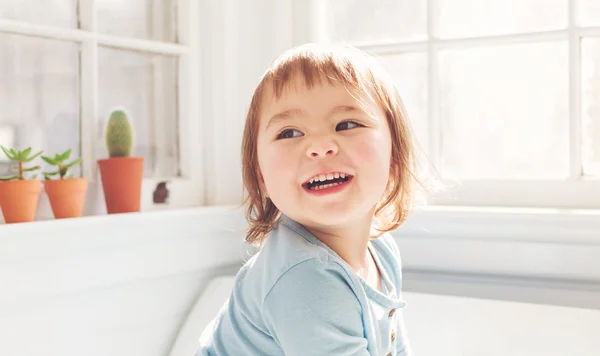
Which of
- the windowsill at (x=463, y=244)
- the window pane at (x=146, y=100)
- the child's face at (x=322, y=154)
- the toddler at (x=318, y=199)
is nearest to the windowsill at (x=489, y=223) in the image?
the windowsill at (x=463, y=244)

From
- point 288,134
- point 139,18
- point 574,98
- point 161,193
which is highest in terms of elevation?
point 139,18

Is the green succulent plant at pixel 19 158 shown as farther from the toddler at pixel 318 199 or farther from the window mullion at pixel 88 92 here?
the toddler at pixel 318 199

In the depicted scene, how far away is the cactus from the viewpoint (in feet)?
5.08

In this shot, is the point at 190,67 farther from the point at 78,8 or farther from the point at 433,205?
the point at 433,205

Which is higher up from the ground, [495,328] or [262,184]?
[262,184]

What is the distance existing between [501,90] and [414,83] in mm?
227

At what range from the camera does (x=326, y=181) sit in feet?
3.54

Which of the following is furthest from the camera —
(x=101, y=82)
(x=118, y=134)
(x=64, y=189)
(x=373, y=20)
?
(x=373, y=20)

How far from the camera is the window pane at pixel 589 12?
5.37 ft

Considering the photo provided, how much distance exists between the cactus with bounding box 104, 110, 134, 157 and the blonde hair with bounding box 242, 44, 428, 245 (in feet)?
1.50

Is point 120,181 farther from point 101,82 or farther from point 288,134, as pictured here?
point 288,134

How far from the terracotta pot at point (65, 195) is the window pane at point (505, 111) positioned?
2.97 feet

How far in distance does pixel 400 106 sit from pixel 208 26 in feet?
2.90

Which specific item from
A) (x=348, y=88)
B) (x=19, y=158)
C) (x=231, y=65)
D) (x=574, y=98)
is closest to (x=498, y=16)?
(x=574, y=98)
